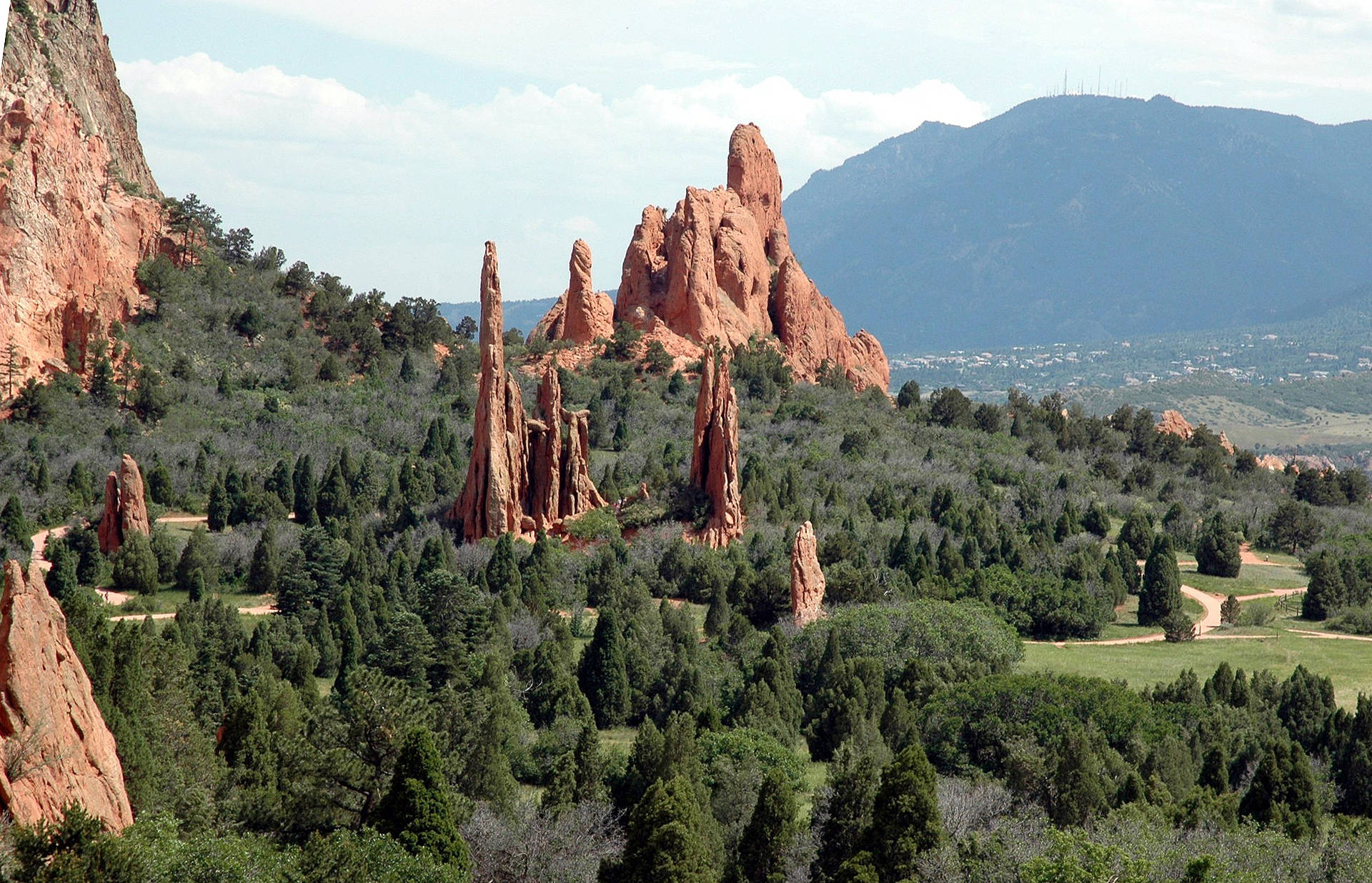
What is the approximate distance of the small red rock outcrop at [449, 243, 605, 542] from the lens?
65.0 meters

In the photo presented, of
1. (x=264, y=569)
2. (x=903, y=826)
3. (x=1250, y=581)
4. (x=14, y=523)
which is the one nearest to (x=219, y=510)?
(x=264, y=569)

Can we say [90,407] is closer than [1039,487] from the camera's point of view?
Yes

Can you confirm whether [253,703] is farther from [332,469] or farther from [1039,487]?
[1039,487]

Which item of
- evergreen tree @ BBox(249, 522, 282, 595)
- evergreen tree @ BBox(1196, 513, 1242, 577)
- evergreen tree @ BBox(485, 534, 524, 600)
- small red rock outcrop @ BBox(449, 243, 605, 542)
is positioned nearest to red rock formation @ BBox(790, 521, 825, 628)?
evergreen tree @ BBox(485, 534, 524, 600)

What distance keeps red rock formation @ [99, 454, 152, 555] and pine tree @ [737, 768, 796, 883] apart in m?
35.7

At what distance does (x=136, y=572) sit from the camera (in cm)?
5925

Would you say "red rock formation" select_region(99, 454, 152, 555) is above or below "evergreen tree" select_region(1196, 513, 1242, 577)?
above

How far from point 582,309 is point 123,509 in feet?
131

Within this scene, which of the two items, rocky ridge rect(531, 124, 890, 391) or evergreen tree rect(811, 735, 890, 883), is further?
rocky ridge rect(531, 124, 890, 391)

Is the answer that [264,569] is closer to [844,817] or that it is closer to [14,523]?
[14,523]

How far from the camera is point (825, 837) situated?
112ft

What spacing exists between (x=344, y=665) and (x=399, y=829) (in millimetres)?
19291

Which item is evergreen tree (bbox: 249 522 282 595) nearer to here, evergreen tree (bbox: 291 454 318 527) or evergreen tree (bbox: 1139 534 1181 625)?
evergreen tree (bbox: 291 454 318 527)

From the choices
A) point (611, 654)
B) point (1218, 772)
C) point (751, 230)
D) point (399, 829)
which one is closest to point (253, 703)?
point (399, 829)
